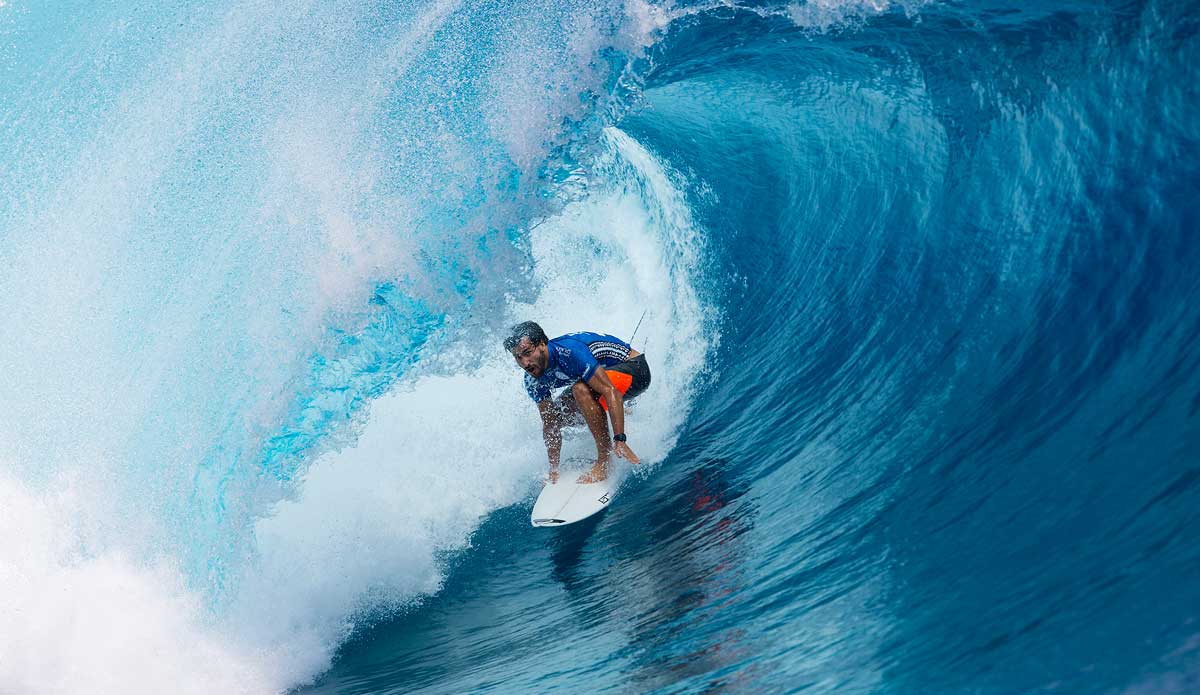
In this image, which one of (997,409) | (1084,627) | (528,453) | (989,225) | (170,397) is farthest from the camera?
(170,397)

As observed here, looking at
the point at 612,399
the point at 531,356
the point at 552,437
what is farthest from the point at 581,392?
the point at 552,437

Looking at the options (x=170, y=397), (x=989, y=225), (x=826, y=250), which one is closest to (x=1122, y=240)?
(x=989, y=225)

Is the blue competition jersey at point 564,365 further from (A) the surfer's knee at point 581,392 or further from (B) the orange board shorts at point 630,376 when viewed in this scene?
(B) the orange board shorts at point 630,376

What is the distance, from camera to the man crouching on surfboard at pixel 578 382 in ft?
15.6

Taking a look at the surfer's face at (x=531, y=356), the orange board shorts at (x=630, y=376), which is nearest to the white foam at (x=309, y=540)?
the orange board shorts at (x=630, y=376)

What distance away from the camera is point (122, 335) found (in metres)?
7.73

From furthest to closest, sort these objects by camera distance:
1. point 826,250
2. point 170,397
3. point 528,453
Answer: point 170,397 < point 826,250 < point 528,453

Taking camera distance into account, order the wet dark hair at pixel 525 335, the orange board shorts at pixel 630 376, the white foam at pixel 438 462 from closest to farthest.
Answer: the wet dark hair at pixel 525 335, the white foam at pixel 438 462, the orange board shorts at pixel 630 376

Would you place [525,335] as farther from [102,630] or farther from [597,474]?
[102,630]

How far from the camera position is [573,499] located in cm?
511

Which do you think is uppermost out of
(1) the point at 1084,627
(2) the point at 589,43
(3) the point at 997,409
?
(2) the point at 589,43

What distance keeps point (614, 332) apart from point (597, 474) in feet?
8.81

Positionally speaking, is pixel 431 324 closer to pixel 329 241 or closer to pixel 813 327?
pixel 329 241

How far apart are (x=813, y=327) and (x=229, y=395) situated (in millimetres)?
4273
